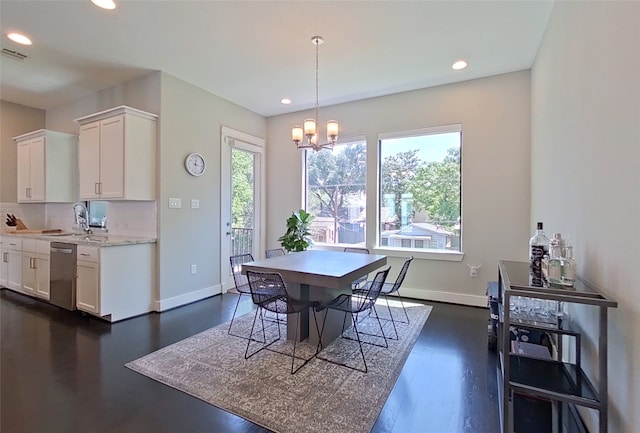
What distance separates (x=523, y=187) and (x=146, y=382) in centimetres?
455

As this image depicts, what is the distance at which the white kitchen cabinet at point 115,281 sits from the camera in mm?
3537

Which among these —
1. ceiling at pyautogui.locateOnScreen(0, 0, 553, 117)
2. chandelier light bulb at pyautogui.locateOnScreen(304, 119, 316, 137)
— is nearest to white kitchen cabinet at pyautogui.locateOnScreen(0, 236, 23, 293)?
ceiling at pyautogui.locateOnScreen(0, 0, 553, 117)

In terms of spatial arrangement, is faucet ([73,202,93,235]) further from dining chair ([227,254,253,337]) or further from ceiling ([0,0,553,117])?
dining chair ([227,254,253,337])

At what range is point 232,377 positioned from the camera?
2402mm

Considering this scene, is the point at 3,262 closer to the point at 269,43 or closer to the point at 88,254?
the point at 88,254

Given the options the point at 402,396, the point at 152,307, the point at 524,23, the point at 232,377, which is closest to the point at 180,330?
the point at 152,307

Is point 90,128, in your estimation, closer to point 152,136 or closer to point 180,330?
point 152,136

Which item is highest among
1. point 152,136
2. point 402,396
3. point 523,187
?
point 152,136

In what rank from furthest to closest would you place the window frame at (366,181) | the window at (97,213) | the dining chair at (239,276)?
the window frame at (366,181), the window at (97,213), the dining chair at (239,276)

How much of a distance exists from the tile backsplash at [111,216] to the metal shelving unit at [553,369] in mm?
4039

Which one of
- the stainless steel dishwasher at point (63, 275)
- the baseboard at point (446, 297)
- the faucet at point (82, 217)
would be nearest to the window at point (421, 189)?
the baseboard at point (446, 297)

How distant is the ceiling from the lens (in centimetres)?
276

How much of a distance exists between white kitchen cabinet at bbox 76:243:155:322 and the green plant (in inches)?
78.2

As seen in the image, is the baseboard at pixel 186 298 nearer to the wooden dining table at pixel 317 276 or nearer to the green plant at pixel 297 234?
the green plant at pixel 297 234
